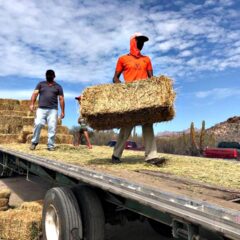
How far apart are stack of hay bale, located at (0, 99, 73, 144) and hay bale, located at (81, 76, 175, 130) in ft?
20.6

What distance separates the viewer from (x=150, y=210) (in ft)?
11.1

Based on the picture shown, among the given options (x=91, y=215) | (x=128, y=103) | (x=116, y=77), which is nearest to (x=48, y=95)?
(x=116, y=77)

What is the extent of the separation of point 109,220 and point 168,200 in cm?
171

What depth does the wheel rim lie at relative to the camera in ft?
14.9

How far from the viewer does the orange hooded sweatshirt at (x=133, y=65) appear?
6.48m

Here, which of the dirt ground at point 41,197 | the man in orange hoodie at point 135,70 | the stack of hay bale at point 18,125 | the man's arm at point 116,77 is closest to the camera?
the dirt ground at point 41,197

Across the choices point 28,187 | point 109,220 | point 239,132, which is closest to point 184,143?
point 28,187

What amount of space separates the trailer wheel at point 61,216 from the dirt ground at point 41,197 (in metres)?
1.04

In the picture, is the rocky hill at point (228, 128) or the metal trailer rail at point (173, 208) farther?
the rocky hill at point (228, 128)

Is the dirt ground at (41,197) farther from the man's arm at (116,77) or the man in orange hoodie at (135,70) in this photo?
the man's arm at (116,77)

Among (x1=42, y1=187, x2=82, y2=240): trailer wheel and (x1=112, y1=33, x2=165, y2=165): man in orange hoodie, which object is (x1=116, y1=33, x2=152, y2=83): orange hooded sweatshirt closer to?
(x1=112, y1=33, x2=165, y2=165): man in orange hoodie

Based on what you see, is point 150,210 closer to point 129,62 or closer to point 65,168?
point 65,168

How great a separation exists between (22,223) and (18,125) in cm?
964

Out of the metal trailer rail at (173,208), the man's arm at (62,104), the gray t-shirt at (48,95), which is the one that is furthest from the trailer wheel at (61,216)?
the man's arm at (62,104)
